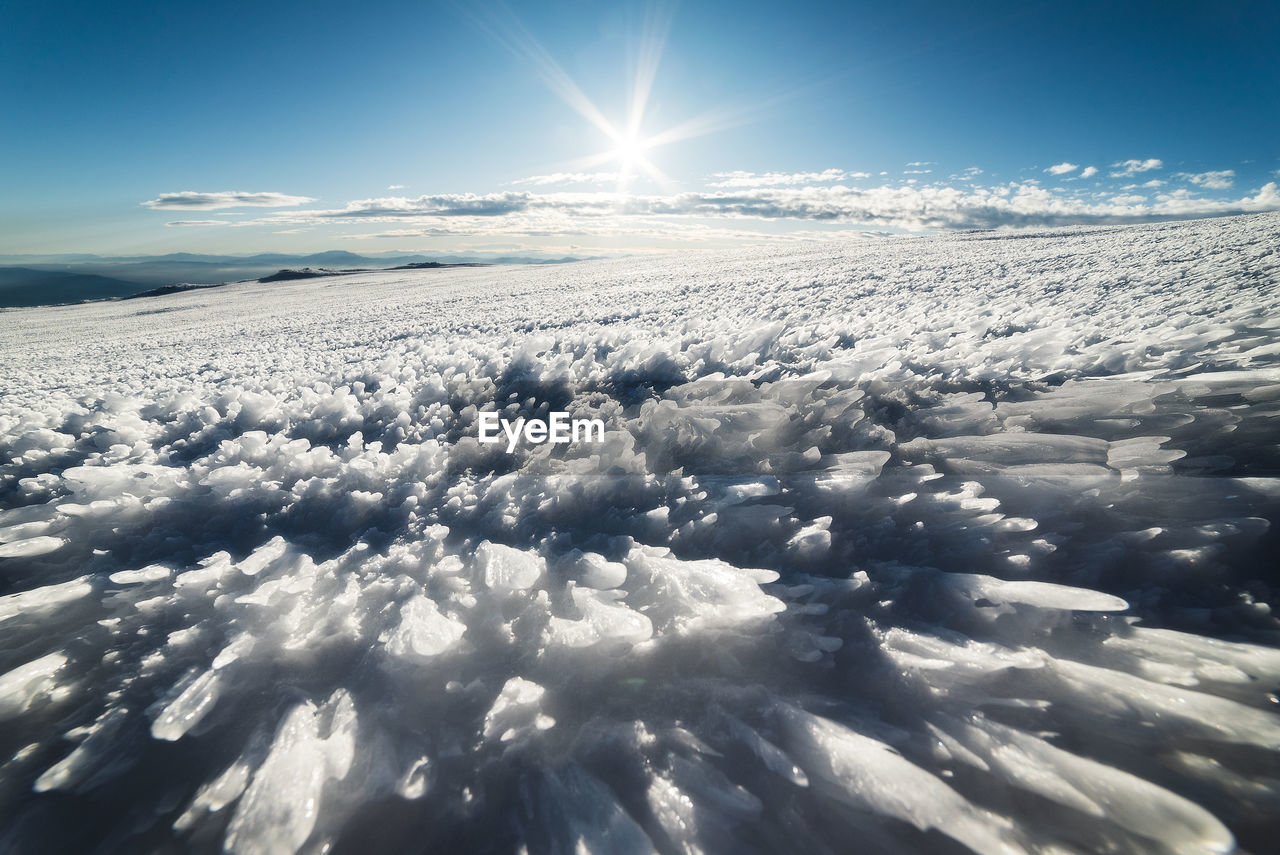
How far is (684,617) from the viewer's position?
5.24 feet

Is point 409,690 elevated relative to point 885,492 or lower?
lower

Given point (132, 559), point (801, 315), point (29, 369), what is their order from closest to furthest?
point (132, 559) < point (801, 315) < point (29, 369)

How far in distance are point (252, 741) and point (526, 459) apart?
1.61m

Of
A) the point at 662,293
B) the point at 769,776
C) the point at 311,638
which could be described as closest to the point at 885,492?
the point at 769,776

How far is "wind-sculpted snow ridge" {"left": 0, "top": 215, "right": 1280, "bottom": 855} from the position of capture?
1.12 m

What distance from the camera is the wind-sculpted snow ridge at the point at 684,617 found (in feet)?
3.66

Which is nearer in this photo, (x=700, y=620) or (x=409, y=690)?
(x=409, y=690)

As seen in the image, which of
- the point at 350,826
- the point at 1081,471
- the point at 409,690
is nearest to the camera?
the point at 350,826

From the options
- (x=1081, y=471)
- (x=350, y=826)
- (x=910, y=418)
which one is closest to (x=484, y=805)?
(x=350, y=826)

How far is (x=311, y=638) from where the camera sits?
65.1 inches

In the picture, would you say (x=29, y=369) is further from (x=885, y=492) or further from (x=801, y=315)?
(x=885, y=492)

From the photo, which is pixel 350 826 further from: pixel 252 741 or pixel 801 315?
pixel 801 315

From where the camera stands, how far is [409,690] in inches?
56.9

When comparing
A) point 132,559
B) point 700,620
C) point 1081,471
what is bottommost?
point 132,559
